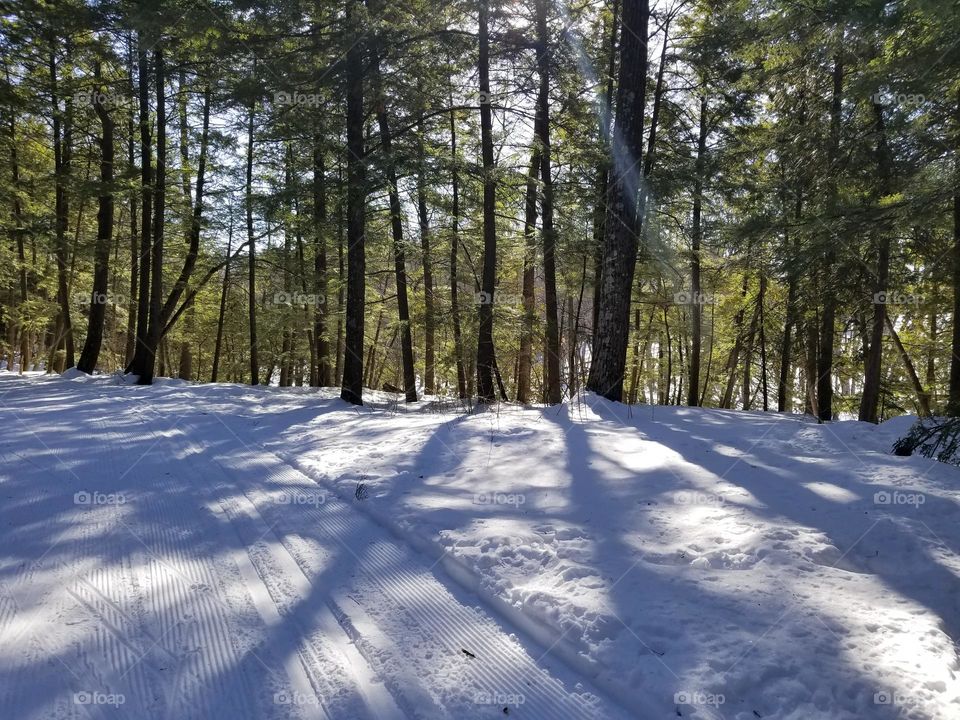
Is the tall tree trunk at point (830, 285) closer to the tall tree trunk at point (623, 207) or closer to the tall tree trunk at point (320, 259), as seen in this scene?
the tall tree trunk at point (623, 207)

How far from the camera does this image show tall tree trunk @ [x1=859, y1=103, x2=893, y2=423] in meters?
7.93

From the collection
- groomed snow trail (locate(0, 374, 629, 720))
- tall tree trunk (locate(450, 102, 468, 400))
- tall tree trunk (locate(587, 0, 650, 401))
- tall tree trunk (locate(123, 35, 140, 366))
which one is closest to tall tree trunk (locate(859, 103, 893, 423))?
tall tree trunk (locate(587, 0, 650, 401))

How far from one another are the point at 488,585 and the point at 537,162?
11.4 metres

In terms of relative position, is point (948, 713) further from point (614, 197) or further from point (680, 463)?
point (614, 197)

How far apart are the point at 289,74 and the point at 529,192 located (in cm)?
486

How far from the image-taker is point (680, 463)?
4.29 meters

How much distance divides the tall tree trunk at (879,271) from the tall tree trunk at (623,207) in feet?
9.28

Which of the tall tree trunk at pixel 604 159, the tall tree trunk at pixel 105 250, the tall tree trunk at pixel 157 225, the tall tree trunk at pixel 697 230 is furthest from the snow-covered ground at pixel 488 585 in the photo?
the tall tree trunk at pixel 105 250

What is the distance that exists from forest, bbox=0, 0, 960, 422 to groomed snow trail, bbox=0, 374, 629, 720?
15.1ft

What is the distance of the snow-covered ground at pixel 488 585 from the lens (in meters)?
1.86

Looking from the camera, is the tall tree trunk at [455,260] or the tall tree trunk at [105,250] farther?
the tall tree trunk at [105,250]

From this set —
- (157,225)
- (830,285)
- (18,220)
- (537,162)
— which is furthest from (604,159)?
(18,220)

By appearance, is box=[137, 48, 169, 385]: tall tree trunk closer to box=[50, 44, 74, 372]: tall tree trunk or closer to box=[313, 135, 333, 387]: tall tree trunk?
box=[50, 44, 74, 372]: tall tree trunk

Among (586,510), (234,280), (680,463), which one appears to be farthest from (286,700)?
(234,280)
